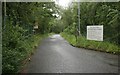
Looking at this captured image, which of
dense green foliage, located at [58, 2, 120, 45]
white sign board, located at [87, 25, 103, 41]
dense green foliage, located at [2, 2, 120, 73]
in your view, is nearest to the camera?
dense green foliage, located at [2, 2, 120, 73]

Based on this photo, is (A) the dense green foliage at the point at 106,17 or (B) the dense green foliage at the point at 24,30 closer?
(B) the dense green foliage at the point at 24,30

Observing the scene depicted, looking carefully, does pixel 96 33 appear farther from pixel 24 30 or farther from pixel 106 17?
pixel 24 30

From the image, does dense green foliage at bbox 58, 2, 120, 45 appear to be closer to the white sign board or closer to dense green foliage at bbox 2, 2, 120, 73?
dense green foliage at bbox 2, 2, 120, 73

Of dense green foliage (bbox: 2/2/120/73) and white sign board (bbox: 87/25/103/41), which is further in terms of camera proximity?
A: white sign board (bbox: 87/25/103/41)

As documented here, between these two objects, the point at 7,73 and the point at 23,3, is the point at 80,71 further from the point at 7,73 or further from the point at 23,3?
the point at 23,3

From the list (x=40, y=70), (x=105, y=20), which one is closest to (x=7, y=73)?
(x=40, y=70)

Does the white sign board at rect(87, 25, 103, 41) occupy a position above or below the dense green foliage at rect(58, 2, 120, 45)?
below

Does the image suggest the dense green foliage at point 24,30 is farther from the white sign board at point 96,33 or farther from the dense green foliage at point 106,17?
the white sign board at point 96,33

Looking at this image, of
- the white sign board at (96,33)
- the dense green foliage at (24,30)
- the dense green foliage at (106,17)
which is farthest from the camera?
the white sign board at (96,33)

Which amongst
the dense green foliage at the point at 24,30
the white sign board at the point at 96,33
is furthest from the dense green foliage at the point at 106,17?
the white sign board at the point at 96,33

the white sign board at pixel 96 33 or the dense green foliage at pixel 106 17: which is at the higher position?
the dense green foliage at pixel 106 17

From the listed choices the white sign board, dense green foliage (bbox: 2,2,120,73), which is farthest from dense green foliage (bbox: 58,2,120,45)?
the white sign board

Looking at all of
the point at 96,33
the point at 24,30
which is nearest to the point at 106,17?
the point at 96,33

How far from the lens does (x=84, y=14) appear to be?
103 feet
